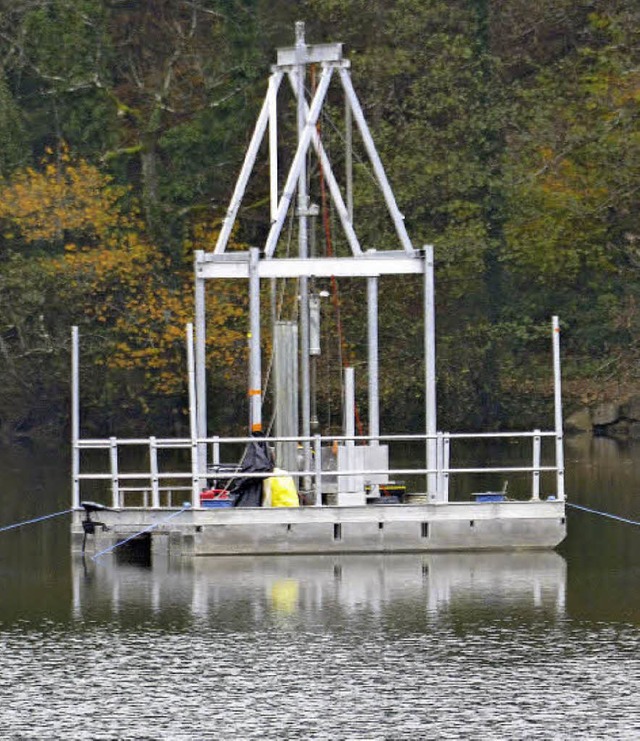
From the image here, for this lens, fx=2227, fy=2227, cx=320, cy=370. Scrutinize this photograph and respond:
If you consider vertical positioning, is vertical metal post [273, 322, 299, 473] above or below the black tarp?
above

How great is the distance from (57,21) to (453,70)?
1103 cm

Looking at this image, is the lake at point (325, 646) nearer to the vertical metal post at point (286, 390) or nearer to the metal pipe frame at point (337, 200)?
the vertical metal post at point (286, 390)

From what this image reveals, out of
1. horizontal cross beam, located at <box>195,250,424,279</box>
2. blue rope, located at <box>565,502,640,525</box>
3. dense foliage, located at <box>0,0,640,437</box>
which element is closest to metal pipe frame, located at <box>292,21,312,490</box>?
horizontal cross beam, located at <box>195,250,424,279</box>

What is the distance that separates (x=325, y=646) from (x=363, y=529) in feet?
22.7

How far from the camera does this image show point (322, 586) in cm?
2838

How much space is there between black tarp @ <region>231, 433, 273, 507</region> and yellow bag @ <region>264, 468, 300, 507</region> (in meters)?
0.19

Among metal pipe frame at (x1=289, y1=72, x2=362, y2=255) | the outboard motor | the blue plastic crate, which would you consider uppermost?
metal pipe frame at (x1=289, y1=72, x2=362, y2=255)

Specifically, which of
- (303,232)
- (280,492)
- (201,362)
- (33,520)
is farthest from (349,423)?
(33,520)

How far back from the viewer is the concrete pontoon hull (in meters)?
30.6

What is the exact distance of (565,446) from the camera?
184ft

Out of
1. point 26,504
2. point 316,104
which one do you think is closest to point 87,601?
point 316,104

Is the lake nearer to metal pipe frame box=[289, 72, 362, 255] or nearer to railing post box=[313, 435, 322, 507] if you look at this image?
railing post box=[313, 435, 322, 507]

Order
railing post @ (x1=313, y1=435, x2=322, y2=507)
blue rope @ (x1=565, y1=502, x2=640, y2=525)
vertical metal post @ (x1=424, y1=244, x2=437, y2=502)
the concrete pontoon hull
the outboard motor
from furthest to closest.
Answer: blue rope @ (x1=565, y1=502, x2=640, y2=525) < the outboard motor < vertical metal post @ (x1=424, y1=244, x2=437, y2=502) < the concrete pontoon hull < railing post @ (x1=313, y1=435, x2=322, y2=507)

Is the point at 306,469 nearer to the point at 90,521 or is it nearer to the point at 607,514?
the point at 90,521
